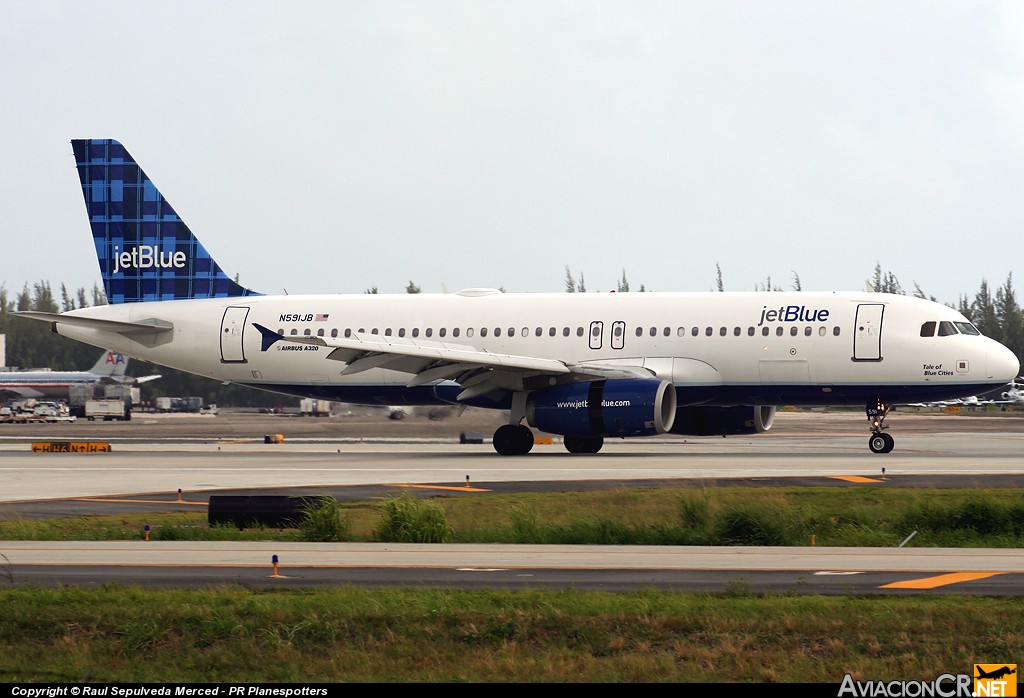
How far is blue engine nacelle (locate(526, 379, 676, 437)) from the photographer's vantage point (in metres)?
33.8

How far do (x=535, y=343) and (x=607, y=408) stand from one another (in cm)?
476

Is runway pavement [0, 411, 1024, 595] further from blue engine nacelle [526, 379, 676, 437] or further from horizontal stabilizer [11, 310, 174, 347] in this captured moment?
horizontal stabilizer [11, 310, 174, 347]

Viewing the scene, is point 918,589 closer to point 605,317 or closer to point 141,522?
point 141,522

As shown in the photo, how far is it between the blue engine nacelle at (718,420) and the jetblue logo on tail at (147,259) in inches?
680

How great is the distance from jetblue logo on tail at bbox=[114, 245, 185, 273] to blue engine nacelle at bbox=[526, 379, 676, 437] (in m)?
14.4

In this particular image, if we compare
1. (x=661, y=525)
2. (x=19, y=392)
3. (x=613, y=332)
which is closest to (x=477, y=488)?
(x=661, y=525)

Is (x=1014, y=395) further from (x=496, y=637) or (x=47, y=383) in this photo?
(x=496, y=637)

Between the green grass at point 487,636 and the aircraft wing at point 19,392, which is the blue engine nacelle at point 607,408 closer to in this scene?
the green grass at point 487,636

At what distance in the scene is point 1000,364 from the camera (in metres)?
34.7

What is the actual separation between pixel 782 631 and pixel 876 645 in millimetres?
861

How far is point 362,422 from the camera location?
2415 inches

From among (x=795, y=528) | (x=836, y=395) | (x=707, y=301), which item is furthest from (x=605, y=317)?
(x=795, y=528)

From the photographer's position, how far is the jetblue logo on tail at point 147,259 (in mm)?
42781

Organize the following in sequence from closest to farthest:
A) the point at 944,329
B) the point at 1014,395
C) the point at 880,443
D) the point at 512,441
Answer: the point at 944,329, the point at 880,443, the point at 512,441, the point at 1014,395
